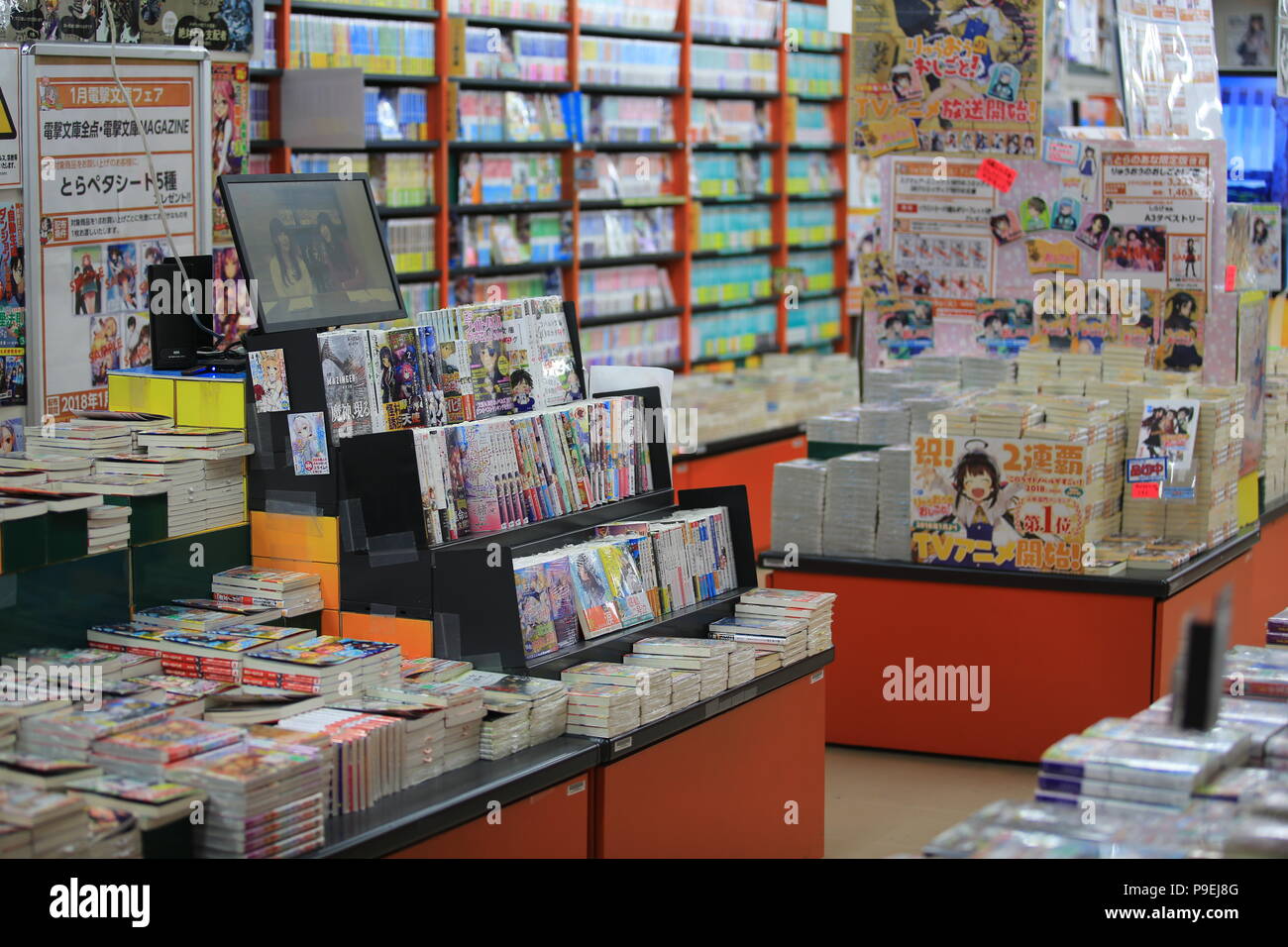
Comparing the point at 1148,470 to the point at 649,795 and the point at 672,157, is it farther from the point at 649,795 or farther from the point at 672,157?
the point at 672,157

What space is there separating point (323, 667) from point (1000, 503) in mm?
2801

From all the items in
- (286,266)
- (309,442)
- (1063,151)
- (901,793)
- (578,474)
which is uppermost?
(1063,151)

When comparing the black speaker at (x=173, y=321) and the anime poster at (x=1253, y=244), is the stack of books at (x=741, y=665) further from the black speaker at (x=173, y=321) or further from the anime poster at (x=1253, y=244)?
the anime poster at (x=1253, y=244)

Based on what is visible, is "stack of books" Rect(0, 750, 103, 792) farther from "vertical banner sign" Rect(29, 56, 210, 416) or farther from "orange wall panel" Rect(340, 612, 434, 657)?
"vertical banner sign" Rect(29, 56, 210, 416)

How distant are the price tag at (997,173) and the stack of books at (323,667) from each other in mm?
3701

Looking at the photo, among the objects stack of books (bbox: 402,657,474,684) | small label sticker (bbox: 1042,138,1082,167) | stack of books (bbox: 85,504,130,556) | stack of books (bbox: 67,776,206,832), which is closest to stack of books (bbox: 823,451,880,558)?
small label sticker (bbox: 1042,138,1082,167)

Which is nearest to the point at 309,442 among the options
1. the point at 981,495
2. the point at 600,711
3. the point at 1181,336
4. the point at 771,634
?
the point at 600,711

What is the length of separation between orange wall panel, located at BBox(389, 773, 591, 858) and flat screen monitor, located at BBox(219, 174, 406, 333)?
1.33m

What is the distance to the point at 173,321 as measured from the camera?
14.3ft

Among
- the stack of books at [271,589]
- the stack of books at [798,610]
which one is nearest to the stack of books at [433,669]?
the stack of books at [271,589]

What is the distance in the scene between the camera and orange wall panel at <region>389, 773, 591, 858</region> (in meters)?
3.44

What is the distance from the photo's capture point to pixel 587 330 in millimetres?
10617
